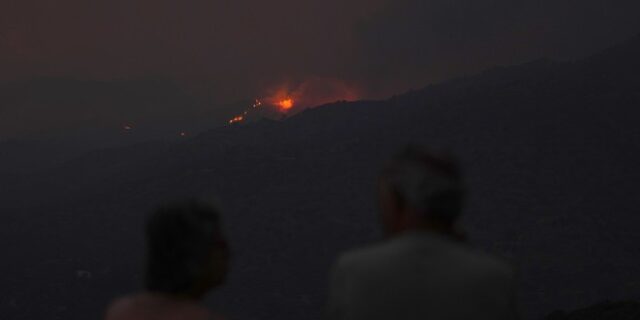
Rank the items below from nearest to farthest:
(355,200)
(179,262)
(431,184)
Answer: (431,184) → (179,262) → (355,200)

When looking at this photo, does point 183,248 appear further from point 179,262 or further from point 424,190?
point 424,190

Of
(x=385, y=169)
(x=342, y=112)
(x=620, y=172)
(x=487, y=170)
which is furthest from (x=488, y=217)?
(x=385, y=169)

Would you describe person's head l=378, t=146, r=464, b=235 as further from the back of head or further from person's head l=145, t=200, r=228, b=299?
person's head l=145, t=200, r=228, b=299

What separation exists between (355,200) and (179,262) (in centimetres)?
6955

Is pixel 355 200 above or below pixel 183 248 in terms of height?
above

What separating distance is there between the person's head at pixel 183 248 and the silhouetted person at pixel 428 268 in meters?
0.58

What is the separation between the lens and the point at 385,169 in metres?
2.76

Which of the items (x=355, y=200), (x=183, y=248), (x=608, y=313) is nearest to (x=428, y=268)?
(x=183, y=248)

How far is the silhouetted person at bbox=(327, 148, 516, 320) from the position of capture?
2.56m

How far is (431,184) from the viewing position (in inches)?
101

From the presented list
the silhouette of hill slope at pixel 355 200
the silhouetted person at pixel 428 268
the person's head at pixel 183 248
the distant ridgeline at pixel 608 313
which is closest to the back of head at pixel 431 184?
the silhouetted person at pixel 428 268

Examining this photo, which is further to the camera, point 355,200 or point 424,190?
point 355,200

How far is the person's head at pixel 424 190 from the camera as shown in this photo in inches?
101

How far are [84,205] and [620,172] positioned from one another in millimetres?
54448
